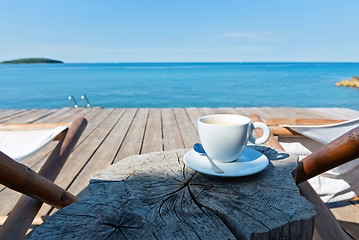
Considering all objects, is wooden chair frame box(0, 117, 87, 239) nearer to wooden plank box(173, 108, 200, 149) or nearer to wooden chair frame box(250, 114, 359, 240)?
wooden chair frame box(250, 114, 359, 240)

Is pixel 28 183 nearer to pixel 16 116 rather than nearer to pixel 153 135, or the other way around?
Result: pixel 153 135

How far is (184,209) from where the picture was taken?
0.57 metres

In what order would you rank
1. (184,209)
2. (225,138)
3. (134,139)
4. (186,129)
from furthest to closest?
(186,129)
(134,139)
(225,138)
(184,209)

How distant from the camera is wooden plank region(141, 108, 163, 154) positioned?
2.38m

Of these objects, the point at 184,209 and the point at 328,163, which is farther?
the point at 328,163

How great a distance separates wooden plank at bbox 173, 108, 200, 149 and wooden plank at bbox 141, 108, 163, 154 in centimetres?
25

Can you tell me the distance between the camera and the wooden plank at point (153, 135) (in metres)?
2.38

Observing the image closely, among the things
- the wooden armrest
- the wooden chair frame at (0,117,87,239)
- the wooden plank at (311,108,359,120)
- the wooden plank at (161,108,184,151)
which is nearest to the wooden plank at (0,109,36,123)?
the wooden plank at (161,108,184,151)

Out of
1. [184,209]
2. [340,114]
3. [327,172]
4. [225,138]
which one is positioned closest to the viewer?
[184,209]

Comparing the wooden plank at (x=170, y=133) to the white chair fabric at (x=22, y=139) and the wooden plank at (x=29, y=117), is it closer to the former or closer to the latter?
the white chair fabric at (x=22, y=139)

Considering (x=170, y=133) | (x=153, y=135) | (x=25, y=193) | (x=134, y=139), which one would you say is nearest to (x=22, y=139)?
(x=25, y=193)

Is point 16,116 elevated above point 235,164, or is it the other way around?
point 235,164

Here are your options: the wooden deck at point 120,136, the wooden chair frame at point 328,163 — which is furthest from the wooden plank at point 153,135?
the wooden chair frame at point 328,163

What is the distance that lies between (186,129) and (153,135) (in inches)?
16.4
